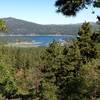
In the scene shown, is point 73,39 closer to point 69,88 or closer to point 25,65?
point 69,88

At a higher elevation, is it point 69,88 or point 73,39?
point 73,39

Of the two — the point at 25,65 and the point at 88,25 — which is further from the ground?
the point at 88,25

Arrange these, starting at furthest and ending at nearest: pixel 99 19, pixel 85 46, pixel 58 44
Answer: pixel 58 44 < pixel 85 46 < pixel 99 19

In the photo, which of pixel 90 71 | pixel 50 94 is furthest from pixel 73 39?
pixel 90 71

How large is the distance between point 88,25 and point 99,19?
132 ft

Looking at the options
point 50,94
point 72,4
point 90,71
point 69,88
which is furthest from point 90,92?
point 72,4

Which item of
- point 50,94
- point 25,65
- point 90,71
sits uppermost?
point 90,71

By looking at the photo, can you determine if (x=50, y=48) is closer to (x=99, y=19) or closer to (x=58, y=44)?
(x=58, y=44)

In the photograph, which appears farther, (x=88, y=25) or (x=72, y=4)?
(x=88, y=25)

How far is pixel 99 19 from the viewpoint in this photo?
640 inches

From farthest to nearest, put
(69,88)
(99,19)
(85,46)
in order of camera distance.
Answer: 1. (85,46)
2. (69,88)
3. (99,19)

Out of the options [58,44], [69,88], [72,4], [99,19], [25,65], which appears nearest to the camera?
[72,4]

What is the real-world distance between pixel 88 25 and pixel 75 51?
440cm

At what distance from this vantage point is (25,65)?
15725 cm
